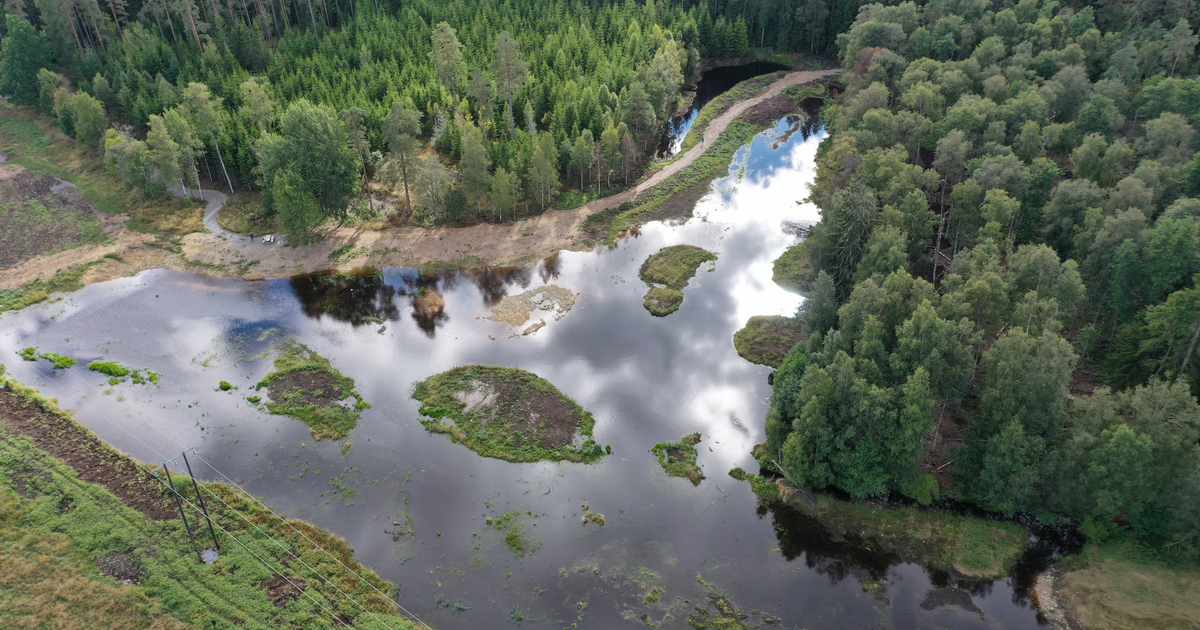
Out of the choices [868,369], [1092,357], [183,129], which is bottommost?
[1092,357]

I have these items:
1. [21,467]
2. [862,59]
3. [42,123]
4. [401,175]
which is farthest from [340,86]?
[862,59]

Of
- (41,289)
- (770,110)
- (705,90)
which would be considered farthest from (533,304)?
(705,90)

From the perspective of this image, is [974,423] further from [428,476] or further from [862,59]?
[862,59]

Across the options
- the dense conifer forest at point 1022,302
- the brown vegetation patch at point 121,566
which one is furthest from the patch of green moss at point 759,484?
the brown vegetation patch at point 121,566

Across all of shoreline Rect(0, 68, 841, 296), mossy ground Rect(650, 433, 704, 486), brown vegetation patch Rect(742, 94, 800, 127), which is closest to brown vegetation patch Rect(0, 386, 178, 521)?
shoreline Rect(0, 68, 841, 296)

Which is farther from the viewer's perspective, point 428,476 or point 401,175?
point 401,175

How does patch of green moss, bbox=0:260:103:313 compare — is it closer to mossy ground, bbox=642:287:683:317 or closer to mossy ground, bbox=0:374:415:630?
mossy ground, bbox=0:374:415:630
